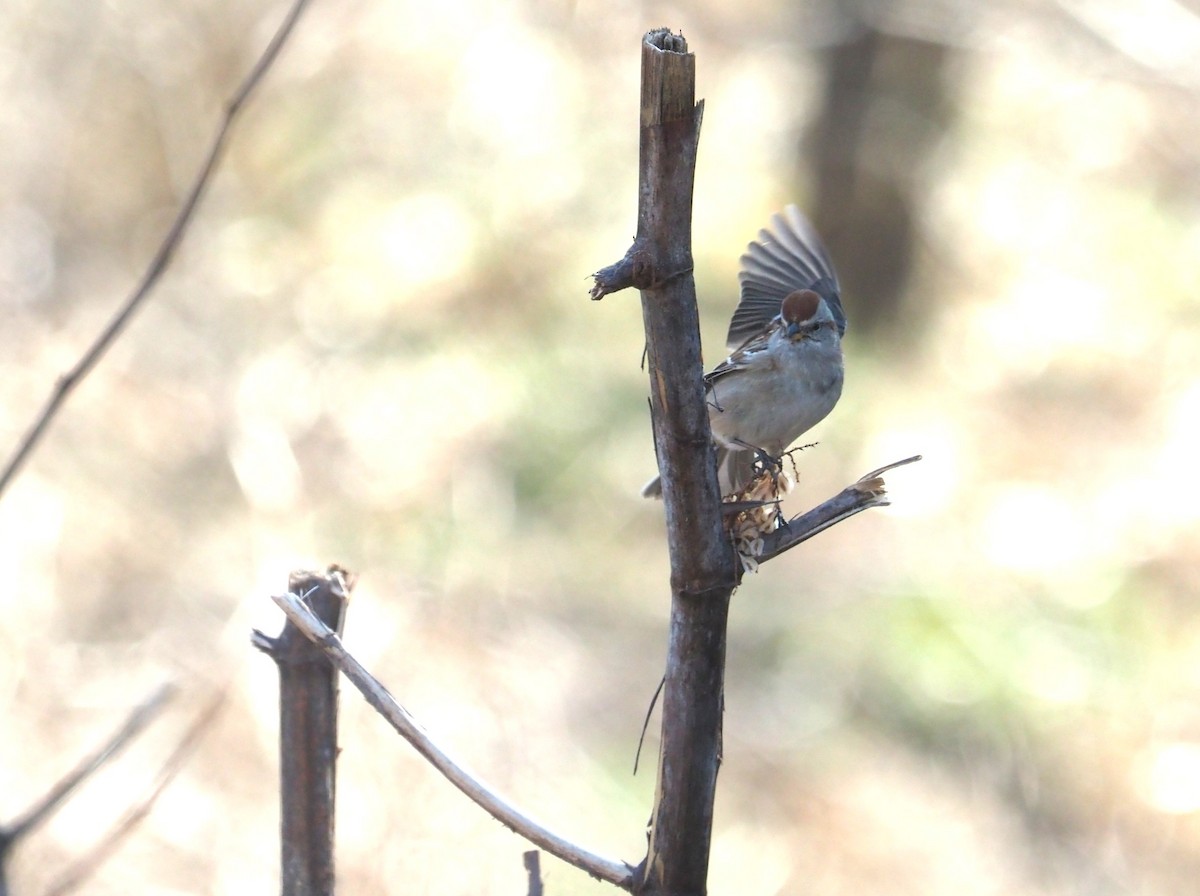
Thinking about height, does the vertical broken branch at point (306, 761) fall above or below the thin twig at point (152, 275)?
below

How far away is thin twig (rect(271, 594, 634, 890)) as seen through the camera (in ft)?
4.34

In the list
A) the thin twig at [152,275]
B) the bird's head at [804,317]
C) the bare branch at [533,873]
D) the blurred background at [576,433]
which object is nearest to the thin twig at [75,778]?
the thin twig at [152,275]

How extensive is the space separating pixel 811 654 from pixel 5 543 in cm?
326

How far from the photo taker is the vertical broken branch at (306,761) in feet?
4.32

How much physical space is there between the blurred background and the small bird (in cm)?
185

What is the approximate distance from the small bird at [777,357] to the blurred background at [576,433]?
1.85 meters

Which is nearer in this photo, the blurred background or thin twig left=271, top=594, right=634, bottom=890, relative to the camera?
thin twig left=271, top=594, right=634, bottom=890

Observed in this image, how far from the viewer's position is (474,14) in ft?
28.3

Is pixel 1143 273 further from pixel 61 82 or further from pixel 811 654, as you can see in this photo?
pixel 61 82

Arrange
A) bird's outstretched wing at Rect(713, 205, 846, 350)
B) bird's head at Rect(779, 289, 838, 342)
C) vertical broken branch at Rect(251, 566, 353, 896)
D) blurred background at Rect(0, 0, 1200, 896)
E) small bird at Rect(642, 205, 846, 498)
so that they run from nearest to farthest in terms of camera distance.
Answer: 1. vertical broken branch at Rect(251, 566, 353, 896)
2. small bird at Rect(642, 205, 846, 498)
3. bird's head at Rect(779, 289, 838, 342)
4. bird's outstretched wing at Rect(713, 205, 846, 350)
5. blurred background at Rect(0, 0, 1200, 896)

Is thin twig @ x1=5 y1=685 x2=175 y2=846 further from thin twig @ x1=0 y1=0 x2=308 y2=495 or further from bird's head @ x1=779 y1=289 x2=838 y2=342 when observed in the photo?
bird's head @ x1=779 y1=289 x2=838 y2=342

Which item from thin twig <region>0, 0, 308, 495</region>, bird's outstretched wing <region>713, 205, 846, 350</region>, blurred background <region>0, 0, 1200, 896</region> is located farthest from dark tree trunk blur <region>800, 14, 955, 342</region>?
thin twig <region>0, 0, 308, 495</region>

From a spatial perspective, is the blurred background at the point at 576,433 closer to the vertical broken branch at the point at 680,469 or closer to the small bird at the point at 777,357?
the small bird at the point at 777,357

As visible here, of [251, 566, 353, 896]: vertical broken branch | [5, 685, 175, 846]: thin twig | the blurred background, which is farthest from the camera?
the blurred background
